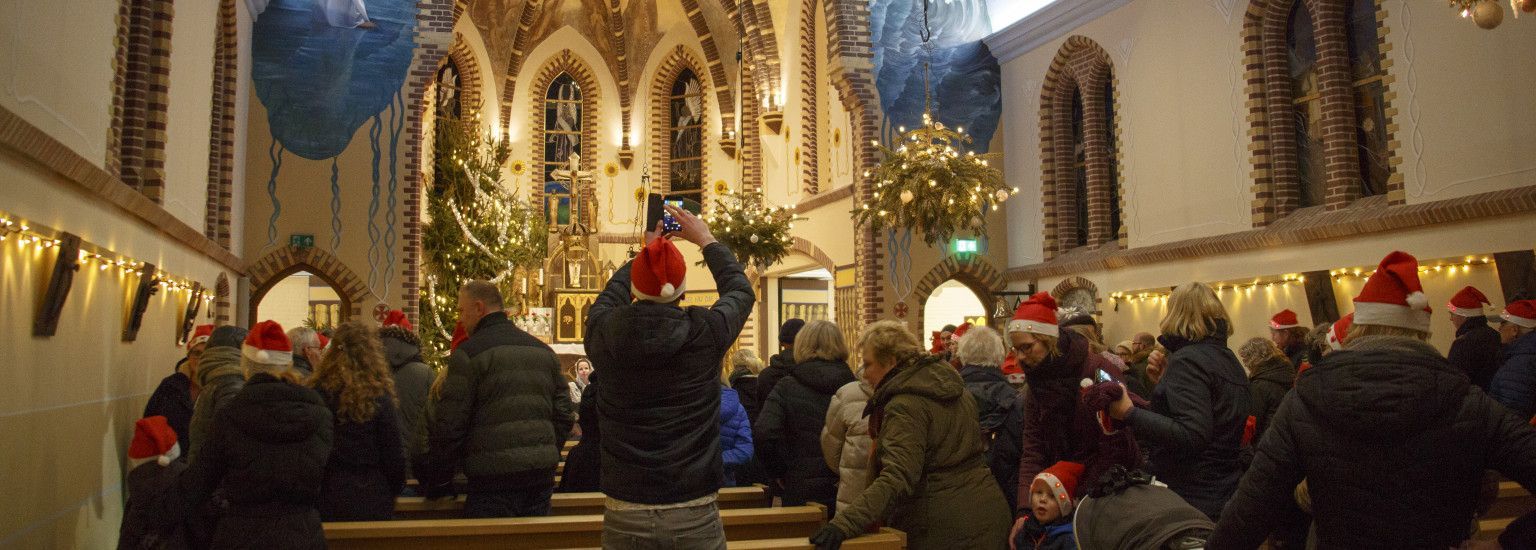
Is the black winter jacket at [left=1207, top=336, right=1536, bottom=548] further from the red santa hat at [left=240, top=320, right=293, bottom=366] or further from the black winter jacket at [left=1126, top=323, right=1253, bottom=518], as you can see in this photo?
the red santa hat at [left=240, top=320, right=293, bottom=366]

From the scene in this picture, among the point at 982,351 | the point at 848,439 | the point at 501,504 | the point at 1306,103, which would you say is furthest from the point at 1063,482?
the point at 1306,103

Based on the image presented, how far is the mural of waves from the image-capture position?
17.4 meters

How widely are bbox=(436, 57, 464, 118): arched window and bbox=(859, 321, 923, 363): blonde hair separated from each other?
20238 mm

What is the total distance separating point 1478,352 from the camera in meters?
6.99

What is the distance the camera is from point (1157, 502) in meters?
3.05

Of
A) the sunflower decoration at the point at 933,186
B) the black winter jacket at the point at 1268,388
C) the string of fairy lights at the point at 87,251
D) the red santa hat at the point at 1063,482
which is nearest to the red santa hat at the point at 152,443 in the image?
the string of fairy lights at the point at 87,251

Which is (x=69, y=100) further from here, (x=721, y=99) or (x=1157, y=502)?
(x=721, y=99)

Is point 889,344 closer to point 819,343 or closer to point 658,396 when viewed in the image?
point 658,396

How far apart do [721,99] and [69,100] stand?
60.5ft

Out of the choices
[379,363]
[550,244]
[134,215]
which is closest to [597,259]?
[550,244]

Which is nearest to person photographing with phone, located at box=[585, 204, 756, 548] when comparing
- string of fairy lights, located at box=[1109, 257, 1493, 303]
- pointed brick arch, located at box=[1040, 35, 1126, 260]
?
string of fairy lights, located at box=[1109, 257, 1493, 303]

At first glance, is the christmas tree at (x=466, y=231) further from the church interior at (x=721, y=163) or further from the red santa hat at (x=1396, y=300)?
the red santa hat at (x=1396, y=300)

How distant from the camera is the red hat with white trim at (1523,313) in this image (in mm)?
6547

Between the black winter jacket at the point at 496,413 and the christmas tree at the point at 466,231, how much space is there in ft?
48.6
